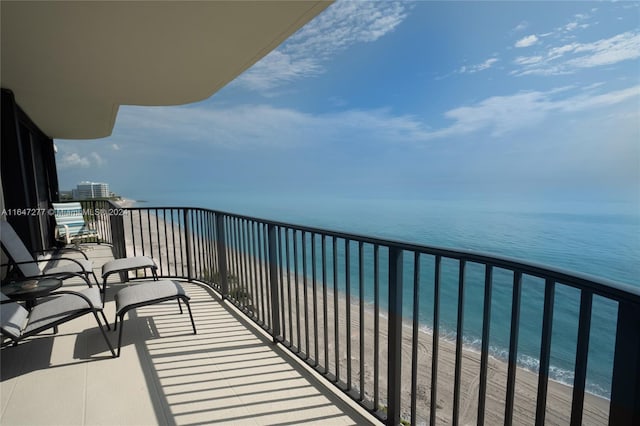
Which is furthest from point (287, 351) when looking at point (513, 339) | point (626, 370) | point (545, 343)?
point (626, 370)

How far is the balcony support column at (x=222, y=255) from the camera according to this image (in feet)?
12.2

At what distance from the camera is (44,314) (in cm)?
238

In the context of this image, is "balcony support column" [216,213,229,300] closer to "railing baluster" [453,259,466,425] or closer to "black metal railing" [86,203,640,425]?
"black metal railing" [86,203,640,425]

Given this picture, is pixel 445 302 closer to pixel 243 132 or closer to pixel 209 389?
pixel 209 389

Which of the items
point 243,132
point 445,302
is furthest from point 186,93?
point 243,132

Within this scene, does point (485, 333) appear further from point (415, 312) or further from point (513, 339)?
point (415, 312)

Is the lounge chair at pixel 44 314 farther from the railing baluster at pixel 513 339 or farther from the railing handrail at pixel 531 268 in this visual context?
the railing baluster at pixel 513 339

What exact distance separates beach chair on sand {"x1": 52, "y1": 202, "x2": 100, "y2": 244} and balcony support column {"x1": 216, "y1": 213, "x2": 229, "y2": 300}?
5.23 metres

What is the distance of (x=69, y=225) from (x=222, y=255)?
5694 mm

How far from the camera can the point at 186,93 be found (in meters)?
4.62

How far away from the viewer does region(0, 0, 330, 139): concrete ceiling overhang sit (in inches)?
95.4

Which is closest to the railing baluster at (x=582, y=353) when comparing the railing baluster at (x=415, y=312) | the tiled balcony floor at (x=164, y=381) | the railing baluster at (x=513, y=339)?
the railing baluster at (x=513, y=339)

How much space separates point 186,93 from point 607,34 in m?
20.7

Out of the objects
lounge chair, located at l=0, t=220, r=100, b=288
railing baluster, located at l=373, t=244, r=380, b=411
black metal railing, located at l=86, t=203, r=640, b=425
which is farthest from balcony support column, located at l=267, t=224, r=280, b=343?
lounge chair, located at l=0, t=220, r=100, b=288
